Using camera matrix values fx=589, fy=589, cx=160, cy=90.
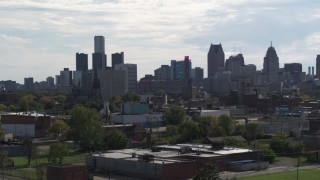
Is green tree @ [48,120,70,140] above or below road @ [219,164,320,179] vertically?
above

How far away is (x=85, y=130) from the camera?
52.9m

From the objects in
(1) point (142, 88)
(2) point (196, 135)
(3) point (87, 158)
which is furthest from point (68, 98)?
(3) point (87, 158)

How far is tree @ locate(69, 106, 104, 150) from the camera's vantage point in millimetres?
52562

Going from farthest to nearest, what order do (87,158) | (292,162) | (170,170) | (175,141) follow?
(175,141) < (292,162) < (87,158) < (170,170)

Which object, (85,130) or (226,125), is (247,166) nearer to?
(85,130)

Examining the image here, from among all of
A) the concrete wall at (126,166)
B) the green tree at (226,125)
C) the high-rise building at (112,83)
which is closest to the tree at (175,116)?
the green tree at (226,125)

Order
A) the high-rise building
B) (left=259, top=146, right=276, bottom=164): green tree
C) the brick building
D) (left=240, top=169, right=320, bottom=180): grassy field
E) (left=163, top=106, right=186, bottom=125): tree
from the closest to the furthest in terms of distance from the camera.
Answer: (left=240, top=169, right=320, bottom=180): grassy field
(left=259, top=146, right=276, bottom=164): green tree
the brick building
(left=163, top=106, right=186, bottom=125): tree
the high-rise building

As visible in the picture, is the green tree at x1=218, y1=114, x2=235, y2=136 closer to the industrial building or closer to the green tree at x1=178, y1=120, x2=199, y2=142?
the green tree at x1=178, y1=120, x2=199, y2=142

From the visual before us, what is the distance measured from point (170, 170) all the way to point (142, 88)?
16036 cm

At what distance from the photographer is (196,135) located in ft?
194

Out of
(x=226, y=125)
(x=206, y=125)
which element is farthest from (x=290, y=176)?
(x=226, y=125)

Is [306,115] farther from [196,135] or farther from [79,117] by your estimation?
[79,117]

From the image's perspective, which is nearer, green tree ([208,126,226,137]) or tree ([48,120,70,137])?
green tree ([208,126,226,137])

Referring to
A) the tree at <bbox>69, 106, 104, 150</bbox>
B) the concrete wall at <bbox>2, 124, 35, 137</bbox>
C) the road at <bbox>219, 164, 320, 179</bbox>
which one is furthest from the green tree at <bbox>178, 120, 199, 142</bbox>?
the concrete wall at <bbox>2, 124, 35, 137</bbox>
